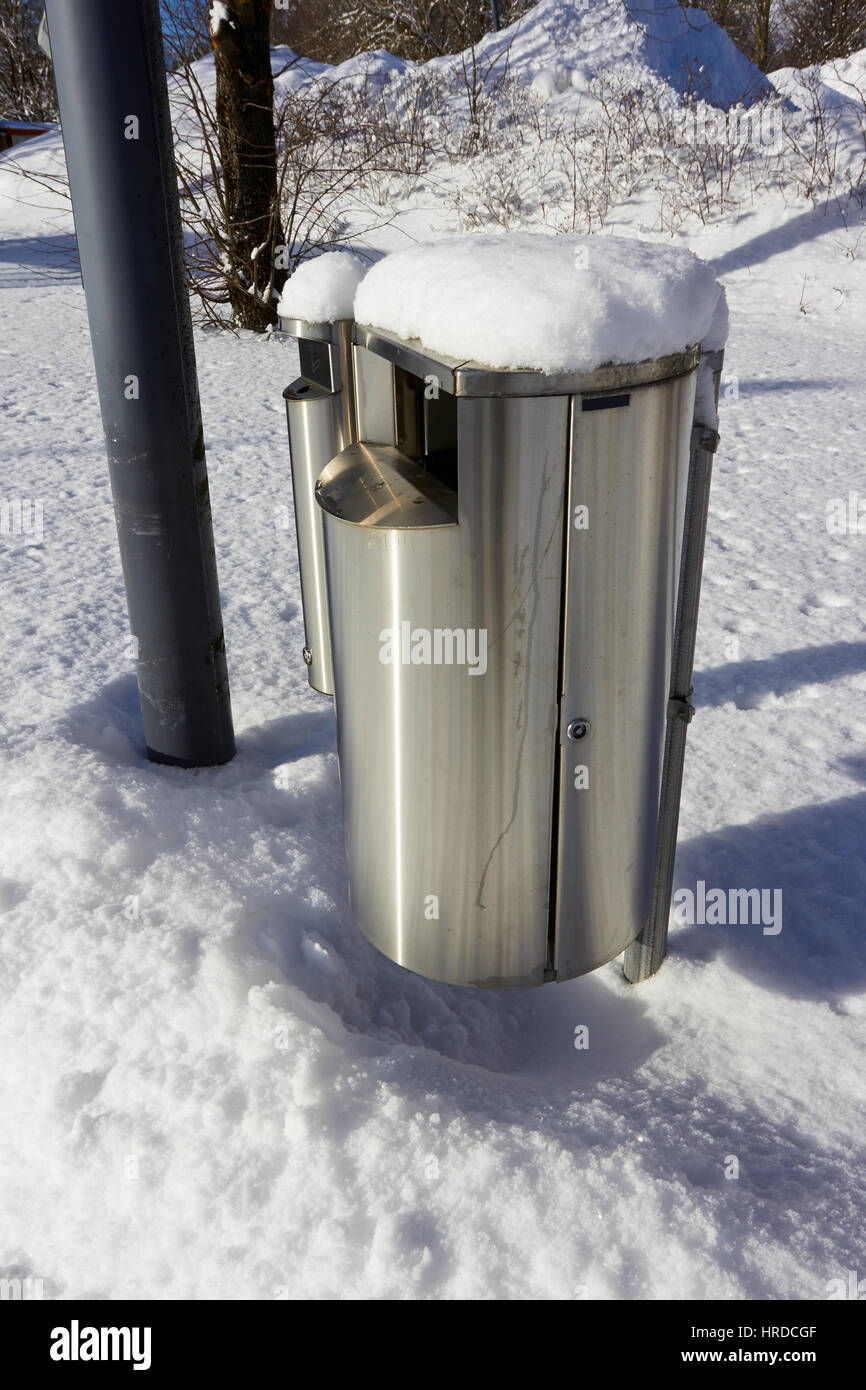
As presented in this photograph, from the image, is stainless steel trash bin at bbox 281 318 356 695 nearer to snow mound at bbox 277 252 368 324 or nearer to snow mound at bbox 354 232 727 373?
snow mound at bbox 277 252 368 324

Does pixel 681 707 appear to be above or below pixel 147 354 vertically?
below

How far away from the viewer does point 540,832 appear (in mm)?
1392

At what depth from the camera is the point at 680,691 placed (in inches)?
63.9

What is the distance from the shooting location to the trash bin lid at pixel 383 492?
1.25 m

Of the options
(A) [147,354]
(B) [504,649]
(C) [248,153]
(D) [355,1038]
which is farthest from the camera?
(C) [248,153]

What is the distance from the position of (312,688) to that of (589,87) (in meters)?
11.6

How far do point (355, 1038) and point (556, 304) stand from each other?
112cm

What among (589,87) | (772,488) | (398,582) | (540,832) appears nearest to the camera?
(398,582)

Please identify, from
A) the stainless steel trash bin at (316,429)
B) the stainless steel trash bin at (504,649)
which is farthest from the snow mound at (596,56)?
the stainless steel trash bin at (504,649)

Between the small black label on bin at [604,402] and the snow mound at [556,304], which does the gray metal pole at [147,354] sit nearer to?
the snow mound at [556,304]

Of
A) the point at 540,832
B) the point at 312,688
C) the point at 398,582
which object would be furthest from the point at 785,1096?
the point at 312,688

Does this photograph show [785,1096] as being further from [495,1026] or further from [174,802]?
[174,802]

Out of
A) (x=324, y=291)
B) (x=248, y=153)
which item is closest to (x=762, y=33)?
(x=248, y=153)

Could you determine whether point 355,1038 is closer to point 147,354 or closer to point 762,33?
point 147,354
